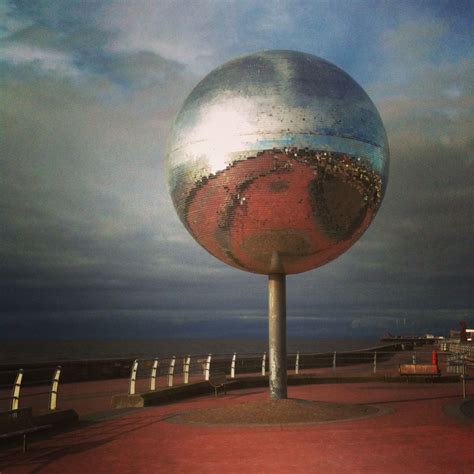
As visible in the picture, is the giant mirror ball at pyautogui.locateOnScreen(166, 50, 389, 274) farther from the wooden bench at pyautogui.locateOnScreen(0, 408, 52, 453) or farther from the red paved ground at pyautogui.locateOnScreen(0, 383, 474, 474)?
the wooden bench at pyautogui.locateOnScreen(0, 408, 52, 453)

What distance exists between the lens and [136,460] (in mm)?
7375

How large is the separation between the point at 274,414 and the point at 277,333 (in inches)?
62.6

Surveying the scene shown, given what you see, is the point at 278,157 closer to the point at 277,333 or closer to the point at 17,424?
the point at 277,333

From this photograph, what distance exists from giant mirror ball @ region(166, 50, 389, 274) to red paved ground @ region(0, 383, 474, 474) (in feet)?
10.1

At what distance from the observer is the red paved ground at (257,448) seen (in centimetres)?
699

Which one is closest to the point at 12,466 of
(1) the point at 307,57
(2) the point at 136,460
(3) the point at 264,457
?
(2) the point at 136,460

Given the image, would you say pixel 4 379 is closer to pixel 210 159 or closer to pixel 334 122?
pixel 210 159

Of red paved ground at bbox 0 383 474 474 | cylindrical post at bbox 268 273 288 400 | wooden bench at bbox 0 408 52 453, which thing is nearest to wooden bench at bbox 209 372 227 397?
red paved ground at bbox 0 383 474 474

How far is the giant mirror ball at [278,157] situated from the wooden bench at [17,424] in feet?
13.2

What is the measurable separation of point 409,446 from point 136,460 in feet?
12.2

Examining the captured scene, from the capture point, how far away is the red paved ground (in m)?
6.99

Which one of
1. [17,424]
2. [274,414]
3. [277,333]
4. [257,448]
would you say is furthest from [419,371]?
[17,424]

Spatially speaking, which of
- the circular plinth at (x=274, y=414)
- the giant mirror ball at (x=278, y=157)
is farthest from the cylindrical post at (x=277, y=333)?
the giant mirror ball at (x=278, y=157)

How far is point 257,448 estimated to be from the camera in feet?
26.2
